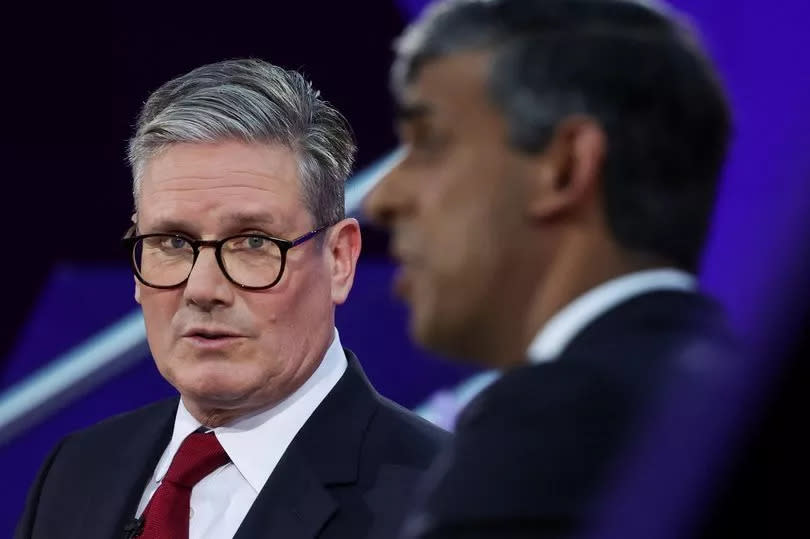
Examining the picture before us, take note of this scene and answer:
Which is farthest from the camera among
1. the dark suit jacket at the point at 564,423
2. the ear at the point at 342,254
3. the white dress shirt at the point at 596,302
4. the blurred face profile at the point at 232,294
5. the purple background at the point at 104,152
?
the purple background at the point at 104,152

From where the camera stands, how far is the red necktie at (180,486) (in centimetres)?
202

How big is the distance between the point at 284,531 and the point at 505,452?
102cm

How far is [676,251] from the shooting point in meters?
1.10

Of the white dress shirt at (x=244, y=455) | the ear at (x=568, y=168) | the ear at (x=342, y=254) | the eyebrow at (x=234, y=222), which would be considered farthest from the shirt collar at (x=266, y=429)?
the ear at (x=568, y=168)

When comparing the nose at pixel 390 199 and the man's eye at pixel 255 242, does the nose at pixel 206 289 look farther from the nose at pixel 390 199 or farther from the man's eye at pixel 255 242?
the nose at pixel 390 199

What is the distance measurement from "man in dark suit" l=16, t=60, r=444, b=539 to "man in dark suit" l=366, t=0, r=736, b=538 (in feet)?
3.11

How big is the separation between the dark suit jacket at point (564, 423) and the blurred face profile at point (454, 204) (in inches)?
3.3

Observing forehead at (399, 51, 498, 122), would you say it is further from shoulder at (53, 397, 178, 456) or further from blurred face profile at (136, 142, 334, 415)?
shoulder at (53, 397, 178, 456)

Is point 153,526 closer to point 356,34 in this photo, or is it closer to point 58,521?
point 58,521

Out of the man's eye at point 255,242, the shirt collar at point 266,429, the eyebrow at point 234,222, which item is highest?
the eyebrow at point 234,222

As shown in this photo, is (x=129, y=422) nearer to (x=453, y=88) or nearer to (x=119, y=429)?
(x=119, y=429)

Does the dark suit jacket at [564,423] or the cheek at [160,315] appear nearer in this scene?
the dark suit jacket at [564,423]

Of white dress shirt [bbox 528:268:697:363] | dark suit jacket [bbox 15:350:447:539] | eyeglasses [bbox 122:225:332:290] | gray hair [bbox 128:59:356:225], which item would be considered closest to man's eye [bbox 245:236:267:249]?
eyeglasses [bbox 122:225:332:290]

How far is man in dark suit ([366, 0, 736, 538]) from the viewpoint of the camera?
102cm
